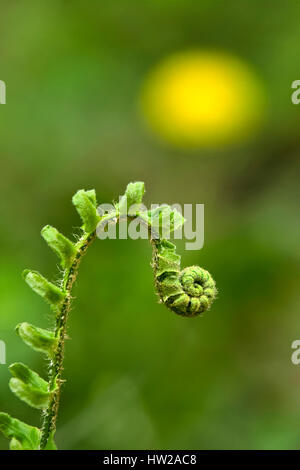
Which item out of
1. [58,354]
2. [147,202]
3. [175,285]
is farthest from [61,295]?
[147,202]

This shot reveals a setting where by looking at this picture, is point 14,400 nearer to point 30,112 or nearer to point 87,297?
point 87,297

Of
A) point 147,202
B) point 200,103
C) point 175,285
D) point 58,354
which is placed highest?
point 200,103

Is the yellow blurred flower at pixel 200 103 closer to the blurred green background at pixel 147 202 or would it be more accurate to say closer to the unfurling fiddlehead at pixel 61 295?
the blurred green background at pixel 147 202

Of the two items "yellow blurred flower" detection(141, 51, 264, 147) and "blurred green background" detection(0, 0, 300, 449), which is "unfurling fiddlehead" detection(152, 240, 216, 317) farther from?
"yellow blurred flower" detection(141, 51, 264, 147)

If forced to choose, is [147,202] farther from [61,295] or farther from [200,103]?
[61,295]

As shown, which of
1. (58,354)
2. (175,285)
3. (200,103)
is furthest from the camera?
(200,103)

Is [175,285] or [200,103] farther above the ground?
[200,103]

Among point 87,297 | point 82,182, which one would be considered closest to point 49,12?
point 82,182
